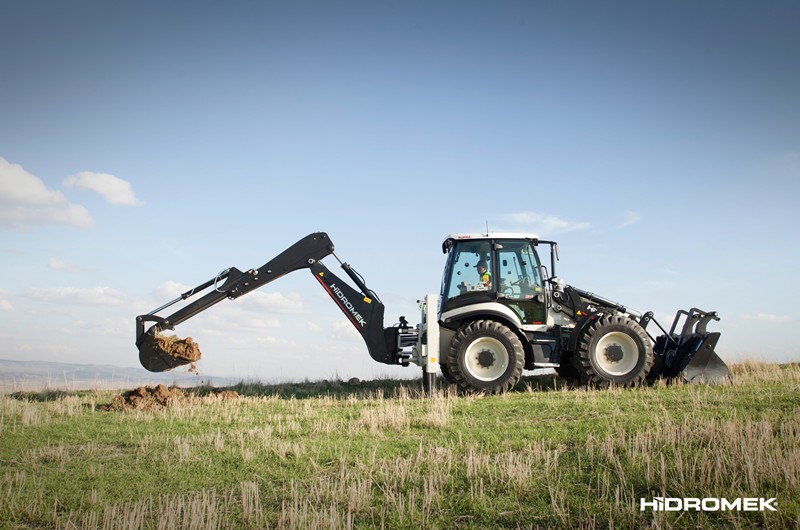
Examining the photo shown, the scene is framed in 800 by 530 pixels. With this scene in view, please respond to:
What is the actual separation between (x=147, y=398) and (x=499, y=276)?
7364 millimetres

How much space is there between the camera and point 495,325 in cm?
1255

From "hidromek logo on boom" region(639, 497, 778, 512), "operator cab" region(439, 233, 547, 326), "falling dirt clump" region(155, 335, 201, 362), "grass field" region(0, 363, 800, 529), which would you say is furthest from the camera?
"falling dirt clump" region(155, 335, 201, 362)

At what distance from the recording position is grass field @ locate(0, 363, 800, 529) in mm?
5844

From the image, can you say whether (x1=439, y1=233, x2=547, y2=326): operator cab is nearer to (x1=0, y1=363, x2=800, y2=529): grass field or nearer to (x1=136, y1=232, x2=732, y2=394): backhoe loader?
(x1=136, y1=232, x2=732, y2=394): backhoe loader

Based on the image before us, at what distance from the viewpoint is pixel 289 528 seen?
565cm

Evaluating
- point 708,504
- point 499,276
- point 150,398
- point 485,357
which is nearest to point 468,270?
point 499,276

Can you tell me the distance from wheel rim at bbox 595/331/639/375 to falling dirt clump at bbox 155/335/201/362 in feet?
26.6

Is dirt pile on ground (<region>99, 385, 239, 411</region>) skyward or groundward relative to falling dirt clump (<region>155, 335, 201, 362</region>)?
groundward

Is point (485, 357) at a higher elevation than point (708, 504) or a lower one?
higher

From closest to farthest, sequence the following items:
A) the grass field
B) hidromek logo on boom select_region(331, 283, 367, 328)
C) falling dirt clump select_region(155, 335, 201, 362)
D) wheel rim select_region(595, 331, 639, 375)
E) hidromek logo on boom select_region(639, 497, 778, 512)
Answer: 1. hidromek logo on boom select_region(639, 497, 778, 512)
2. the grass field
3. wheel rim select_region(595, 331, 639, 375)
4. falling dirt clump select_region(155, 335, 201, 362)
5. hidromek logo on boom select_region(331, 283, 367, 328)

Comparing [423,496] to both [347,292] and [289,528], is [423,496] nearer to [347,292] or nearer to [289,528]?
[289,528]

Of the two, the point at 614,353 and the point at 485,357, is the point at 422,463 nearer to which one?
the point at 485,357

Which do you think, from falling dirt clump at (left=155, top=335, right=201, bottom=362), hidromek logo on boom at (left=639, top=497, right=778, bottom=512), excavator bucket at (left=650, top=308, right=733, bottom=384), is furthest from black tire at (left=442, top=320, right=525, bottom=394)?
hidromek logo on boom at (left=639, top=497, right=778, bottom=512)

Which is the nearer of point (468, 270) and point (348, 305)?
point (468, 270)
